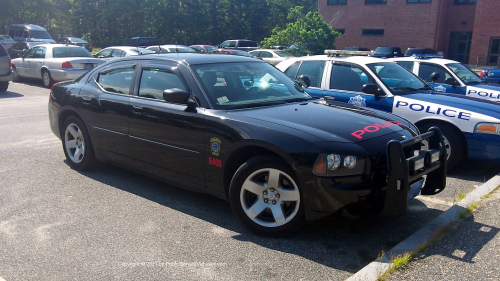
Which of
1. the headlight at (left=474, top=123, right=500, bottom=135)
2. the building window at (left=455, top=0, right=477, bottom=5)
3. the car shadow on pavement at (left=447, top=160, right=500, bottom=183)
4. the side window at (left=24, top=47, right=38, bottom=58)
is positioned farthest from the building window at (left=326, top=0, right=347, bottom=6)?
the headlight at (left=474, top=123, right=500, bottom=135)

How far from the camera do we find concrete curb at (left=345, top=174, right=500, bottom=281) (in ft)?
11.6

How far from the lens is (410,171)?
4113 mm

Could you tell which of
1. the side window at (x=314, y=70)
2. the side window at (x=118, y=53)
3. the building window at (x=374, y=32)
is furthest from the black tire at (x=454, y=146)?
the building window at (x=374, y=32)

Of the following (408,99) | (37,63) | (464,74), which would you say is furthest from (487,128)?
(37,63)

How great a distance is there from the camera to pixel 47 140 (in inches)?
326

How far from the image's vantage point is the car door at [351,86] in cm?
716

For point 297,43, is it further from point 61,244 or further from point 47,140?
point 61,244

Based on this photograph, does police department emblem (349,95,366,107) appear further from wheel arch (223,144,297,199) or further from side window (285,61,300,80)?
wheel arch (223,144,297,199)

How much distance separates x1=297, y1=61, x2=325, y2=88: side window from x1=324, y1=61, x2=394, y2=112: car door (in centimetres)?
16

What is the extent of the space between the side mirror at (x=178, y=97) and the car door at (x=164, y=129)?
92 millimetres

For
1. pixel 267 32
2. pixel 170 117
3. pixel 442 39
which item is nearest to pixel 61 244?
pixel 170 117

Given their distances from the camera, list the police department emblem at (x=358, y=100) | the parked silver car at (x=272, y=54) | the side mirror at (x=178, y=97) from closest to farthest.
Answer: the side mirror at (x=178, y=97) → the police department emblem at (x=358, y=100) → the parked silver car at (x=272, y=54)

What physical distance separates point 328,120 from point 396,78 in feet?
11.7

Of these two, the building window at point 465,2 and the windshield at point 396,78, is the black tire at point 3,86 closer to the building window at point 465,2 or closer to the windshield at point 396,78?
the windshield at point 396,78
